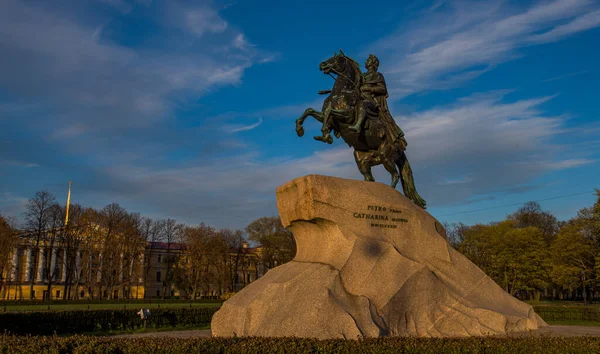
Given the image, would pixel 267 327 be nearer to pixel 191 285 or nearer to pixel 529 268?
pixel 529 268

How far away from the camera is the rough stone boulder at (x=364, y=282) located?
9.19 metres

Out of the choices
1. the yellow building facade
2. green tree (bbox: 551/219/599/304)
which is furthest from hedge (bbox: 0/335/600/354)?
green tree (bbox: 551/219/599/304)

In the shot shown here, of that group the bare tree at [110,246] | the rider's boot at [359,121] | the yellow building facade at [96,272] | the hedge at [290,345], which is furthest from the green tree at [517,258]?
the hedge at [290,345]

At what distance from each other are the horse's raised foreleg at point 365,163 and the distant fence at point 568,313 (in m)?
15.6

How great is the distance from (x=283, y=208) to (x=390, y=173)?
3.56 m

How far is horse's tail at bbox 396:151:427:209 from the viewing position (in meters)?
13.7

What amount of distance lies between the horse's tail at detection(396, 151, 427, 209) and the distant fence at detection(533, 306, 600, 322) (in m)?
14.1

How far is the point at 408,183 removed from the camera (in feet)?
45.1

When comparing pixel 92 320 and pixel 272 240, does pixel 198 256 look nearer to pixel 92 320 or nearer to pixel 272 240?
pixel 272 240

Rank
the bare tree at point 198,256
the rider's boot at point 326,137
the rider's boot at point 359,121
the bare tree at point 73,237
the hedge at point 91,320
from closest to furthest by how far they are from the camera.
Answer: the rider's boot at point 326,137, the rider's boot at point 359,121, the hedge at point 91,320, the bare tree at point 73,237, the bare tree at point 198,256

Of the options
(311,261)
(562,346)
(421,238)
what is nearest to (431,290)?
(421,238)

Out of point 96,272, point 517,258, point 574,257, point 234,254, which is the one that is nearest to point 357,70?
point 574,257

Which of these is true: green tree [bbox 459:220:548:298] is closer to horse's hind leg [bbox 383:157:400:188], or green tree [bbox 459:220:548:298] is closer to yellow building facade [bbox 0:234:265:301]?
yellow building facade [bbox 0:234:265:301]

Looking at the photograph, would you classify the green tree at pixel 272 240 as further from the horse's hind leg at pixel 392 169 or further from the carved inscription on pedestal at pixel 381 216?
the carved inscription on pedestal at pixel 381 216
